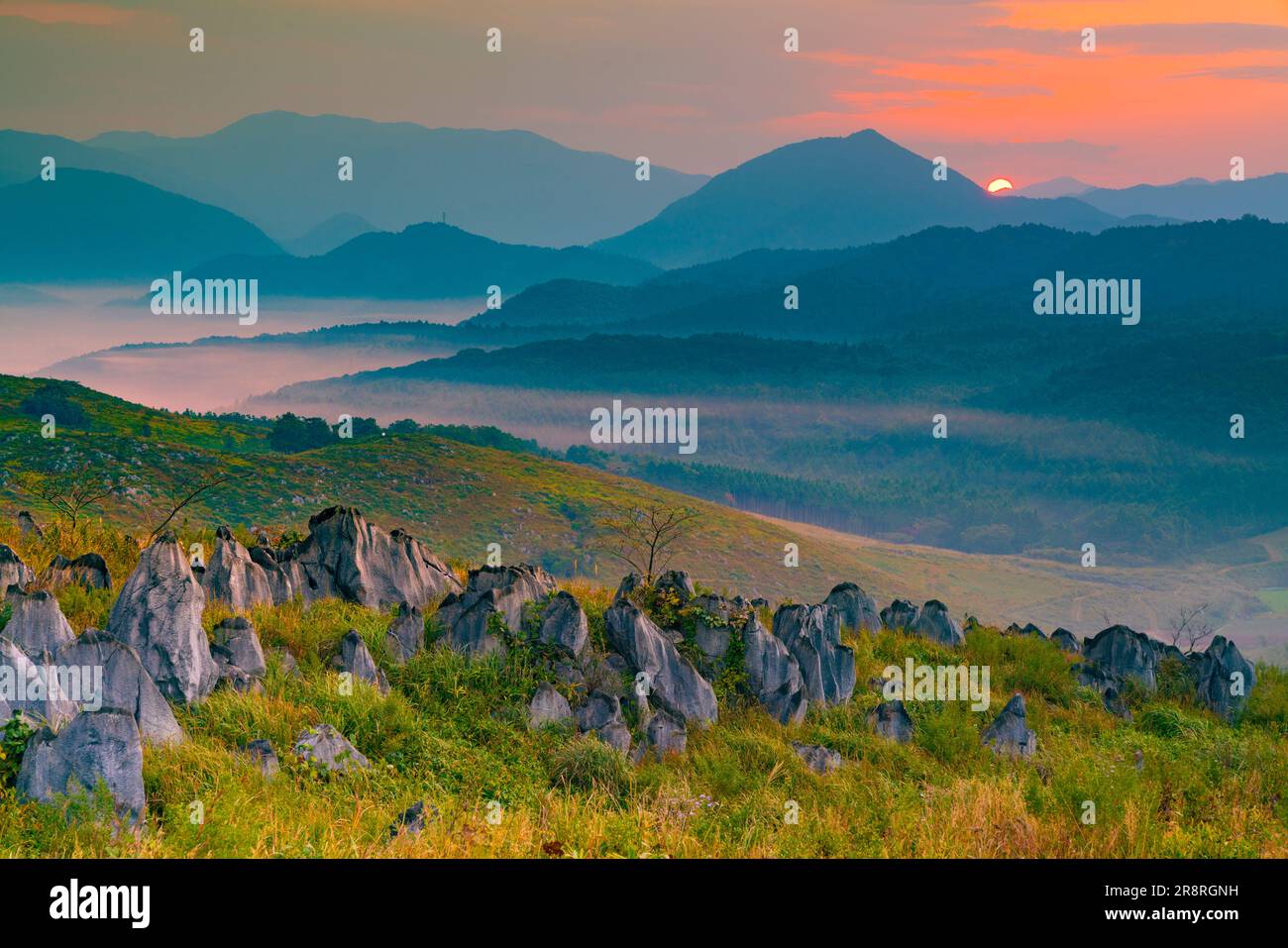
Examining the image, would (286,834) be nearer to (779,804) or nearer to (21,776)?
(21,776)

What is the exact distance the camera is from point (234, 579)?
21.2 m

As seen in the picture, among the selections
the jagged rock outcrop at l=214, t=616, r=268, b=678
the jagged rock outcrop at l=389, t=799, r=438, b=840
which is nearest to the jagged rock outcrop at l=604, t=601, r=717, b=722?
the jagged rock outcrop at l=214, t=616, r=268, b=678

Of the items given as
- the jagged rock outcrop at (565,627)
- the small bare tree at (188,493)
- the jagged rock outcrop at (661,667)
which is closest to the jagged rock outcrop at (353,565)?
the small bare tree at (188,493)

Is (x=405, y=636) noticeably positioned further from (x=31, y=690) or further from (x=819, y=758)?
(x=819, y=758)

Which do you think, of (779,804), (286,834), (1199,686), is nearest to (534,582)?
(779,804)

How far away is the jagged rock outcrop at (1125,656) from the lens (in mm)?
27281

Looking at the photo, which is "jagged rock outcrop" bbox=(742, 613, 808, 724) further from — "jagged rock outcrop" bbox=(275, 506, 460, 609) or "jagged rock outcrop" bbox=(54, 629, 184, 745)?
"jagged rock outcrop" bbox=(54, 629, 184, 745)

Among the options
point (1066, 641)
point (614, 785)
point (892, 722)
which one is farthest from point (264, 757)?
point (1066, 641)

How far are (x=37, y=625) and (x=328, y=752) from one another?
4488 millimetres

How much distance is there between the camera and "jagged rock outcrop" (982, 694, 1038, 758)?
67.4 ft

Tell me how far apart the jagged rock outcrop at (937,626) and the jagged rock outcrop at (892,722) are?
23.4ft

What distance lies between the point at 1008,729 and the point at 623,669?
21.2ft

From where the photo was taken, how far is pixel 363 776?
15.6 meters

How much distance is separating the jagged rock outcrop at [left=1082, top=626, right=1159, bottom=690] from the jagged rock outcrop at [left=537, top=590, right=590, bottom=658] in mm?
12581
